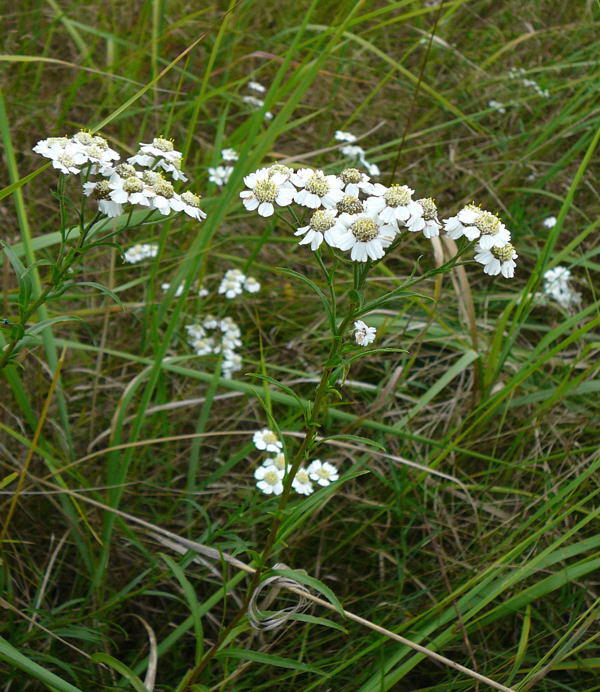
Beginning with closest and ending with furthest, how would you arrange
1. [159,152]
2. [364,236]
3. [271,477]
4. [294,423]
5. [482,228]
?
[364,236], [482,228], [159,152], [271,477], [294,423]

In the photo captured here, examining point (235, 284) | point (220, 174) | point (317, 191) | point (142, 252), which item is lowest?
point (235, 284)

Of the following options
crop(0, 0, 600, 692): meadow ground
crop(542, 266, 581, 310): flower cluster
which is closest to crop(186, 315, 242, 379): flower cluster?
crop(0, 0, 600, 692): meadow ground

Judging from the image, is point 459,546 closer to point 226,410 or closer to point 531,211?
point 226,410

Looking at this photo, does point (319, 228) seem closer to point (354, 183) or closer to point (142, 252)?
point (354, 183)

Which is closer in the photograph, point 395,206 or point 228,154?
point 395,206

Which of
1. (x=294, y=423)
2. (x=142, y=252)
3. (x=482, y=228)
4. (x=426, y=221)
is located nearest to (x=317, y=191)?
(x=426, y=221)

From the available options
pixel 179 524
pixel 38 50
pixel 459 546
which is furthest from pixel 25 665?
pixel 38 50

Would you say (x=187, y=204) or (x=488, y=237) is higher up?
(x=488, y=237)

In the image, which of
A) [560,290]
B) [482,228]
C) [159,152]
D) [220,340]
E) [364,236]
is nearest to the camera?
[364,236]
